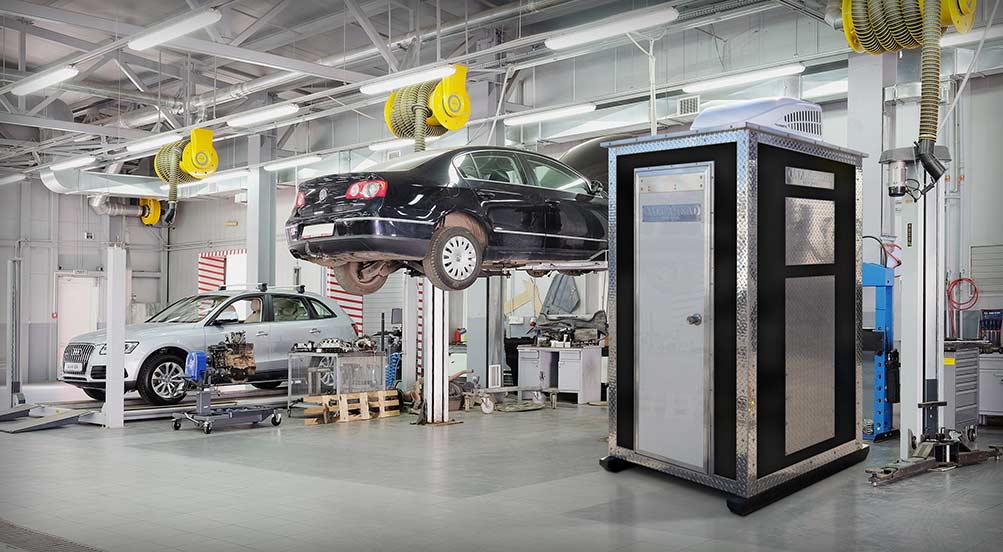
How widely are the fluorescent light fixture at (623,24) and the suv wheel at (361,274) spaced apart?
9.03 feet

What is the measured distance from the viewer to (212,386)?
10078 millimetres

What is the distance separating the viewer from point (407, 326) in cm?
1038

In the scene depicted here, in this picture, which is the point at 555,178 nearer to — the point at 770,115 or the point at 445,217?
the point at 445,217

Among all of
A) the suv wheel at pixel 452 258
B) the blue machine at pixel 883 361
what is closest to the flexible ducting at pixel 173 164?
the suv wheel at pixel 452 258

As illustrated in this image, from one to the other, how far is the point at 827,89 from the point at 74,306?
1617cm

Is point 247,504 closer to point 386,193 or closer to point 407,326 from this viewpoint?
point 386,193

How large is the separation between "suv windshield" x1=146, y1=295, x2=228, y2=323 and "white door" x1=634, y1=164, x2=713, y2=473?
22.1 ft

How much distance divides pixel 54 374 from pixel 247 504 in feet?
48.9

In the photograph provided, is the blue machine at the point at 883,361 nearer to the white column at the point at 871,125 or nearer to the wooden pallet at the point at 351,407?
the white column at the point at 871,125

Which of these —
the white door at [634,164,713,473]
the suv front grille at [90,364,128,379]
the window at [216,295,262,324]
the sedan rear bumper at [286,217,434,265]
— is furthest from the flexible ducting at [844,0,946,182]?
the suv front grille at [90,364,128,379]

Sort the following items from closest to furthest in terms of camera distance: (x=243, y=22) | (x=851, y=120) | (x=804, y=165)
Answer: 1. (x=804, y=165)
2. (x=851, y=120)
3. (x=243, y=22)

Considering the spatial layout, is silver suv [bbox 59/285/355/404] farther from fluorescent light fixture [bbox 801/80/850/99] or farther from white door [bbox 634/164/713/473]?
fluorescent light fixture [bbox 801/80/850/99]

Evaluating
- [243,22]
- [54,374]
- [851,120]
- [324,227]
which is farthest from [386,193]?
[54,374]

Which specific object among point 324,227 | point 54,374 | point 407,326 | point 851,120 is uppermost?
point 851,120
